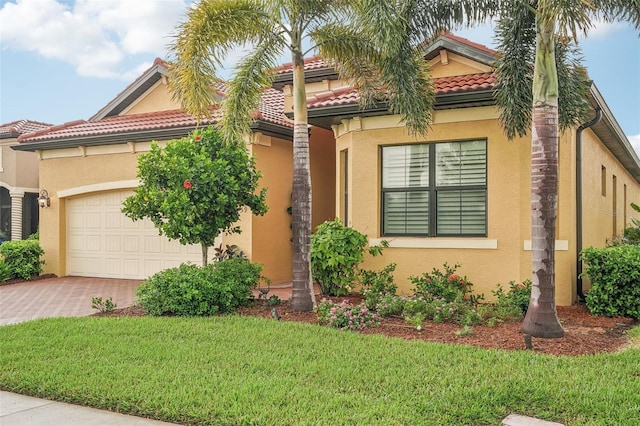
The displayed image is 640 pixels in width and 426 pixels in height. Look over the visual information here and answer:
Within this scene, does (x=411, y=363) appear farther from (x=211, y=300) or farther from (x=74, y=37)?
(x=74, y=37)

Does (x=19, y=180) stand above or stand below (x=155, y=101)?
below

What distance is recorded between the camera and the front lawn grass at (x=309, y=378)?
479cm

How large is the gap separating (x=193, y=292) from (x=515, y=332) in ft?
16.6

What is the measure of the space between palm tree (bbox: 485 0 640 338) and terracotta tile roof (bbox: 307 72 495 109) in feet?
3.04

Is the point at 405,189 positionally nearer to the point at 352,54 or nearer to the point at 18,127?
the point at 352,54

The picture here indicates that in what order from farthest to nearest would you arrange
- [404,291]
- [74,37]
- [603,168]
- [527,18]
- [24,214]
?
1. [24,214]
2. [603,168]
3. [74,37]
4. [404,291]
5. [527,18]

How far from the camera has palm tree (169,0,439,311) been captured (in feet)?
30.5

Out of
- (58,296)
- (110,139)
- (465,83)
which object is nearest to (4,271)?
(58,296)

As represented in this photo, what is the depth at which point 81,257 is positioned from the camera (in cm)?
1633

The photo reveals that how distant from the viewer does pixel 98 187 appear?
1566 cm

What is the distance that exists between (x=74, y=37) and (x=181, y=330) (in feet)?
26.9

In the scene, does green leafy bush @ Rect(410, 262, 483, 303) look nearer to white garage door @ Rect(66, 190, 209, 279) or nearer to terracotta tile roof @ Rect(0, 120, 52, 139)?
white garage door @ Rect(66, 190, 209, 279)

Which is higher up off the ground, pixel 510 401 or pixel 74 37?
pixel 74 37

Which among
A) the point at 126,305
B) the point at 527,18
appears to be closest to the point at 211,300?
the point at 126,305
